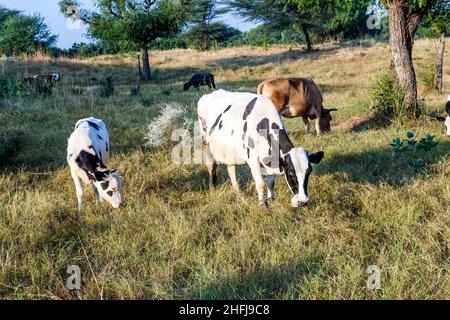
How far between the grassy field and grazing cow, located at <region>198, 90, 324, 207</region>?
1.24 feet

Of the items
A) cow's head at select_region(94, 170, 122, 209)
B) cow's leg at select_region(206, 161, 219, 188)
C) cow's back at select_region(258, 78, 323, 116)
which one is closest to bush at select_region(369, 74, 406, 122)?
cow's back at select_region(258, 78, 323, 116)

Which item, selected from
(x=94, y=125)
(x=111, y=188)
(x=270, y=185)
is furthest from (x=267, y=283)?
(x=94, y=125)

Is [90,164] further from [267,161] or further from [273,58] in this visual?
[273,58]

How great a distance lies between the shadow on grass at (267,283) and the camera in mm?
3588

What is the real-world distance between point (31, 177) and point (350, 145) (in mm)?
5759

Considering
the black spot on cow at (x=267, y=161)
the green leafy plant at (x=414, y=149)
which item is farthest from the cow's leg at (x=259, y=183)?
the green leafy plant at (x=414, y=149)

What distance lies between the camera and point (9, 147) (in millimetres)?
7590

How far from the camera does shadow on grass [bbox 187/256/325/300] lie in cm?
359

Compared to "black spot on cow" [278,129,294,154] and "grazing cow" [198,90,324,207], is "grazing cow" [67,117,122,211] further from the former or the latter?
→ "black spot on cow" [278,129,294,154]

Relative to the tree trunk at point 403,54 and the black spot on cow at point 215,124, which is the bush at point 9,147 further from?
the tree trunk at point 403,54

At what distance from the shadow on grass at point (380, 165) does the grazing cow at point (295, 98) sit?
8.50 feet

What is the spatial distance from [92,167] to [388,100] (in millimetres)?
7573

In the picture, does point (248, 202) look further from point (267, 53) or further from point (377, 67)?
point (267, 53)

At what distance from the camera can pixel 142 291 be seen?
146 inches
